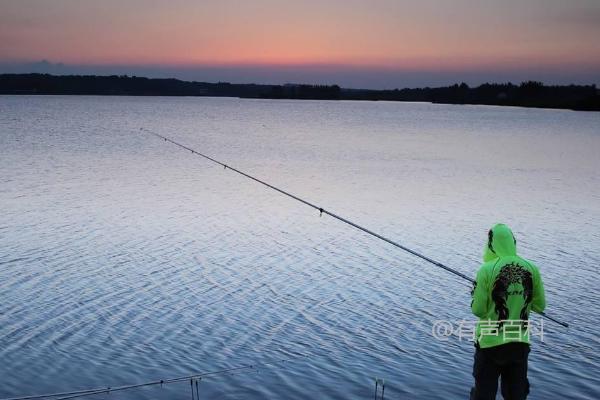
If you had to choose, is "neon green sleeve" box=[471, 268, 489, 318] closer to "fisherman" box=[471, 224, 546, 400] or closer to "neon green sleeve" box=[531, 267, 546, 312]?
"fisherman" box=[471, 224, 546, 400]

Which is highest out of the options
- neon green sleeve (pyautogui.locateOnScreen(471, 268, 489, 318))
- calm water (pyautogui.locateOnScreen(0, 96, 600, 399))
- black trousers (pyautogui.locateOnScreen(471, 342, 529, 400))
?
neon green sleeve (pyautogui.locateOnScreen(471, 268, 489, 318))

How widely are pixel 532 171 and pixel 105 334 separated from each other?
1383 inches

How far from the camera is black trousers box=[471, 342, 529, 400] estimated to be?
5684mm

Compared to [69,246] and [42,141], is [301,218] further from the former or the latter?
[42,141]

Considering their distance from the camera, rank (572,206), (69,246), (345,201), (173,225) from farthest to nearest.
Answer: (345,201)
(572,206)
(173,225)
(69,246)

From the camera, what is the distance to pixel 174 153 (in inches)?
2034

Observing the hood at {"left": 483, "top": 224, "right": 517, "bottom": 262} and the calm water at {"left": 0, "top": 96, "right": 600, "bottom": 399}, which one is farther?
the calm water at {"left": 0, "top": 96, "right": 600, "bottom": 399}

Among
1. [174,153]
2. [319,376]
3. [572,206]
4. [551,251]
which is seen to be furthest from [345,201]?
[174,153]

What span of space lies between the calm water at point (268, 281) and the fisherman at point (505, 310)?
3.39 meters

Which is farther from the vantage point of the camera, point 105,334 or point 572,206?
point 572,206

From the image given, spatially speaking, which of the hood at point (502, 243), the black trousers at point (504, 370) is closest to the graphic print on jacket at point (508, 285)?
the hood at point (502, 243)

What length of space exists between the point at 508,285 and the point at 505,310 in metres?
0.23

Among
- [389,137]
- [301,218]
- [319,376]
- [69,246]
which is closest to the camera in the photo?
[319,376]

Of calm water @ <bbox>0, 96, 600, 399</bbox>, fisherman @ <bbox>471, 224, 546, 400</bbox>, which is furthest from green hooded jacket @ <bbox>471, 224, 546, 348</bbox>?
calm water @ <bbox>0, 96, 600, 399</bbox>
